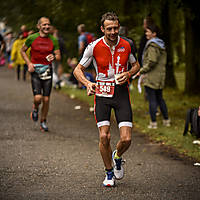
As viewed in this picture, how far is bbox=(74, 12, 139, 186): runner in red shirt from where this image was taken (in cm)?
609

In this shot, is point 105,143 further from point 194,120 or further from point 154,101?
point 154,101

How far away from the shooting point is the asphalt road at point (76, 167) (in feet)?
19.4

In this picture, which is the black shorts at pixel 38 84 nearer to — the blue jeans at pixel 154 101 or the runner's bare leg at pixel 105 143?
the blue jeans at pixel 154 101

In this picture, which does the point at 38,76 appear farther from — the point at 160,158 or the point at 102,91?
the point at 102,91

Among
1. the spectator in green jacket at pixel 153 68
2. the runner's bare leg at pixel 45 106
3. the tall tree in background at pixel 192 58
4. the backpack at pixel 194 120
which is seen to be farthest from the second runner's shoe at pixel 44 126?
the tall tree in background at pixel 192 58

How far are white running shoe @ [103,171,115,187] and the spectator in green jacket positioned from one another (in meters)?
4.32

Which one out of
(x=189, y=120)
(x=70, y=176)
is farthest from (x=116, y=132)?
(x=70, y=176)

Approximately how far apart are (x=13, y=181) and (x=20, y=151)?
6.29 feet

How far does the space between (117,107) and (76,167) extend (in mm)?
1405

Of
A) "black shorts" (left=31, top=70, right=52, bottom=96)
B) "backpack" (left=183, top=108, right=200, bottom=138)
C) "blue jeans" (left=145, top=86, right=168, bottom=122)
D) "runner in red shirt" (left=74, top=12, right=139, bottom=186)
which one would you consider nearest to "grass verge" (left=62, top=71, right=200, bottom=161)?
"backpack" (left=183, top=108, right=200, bottom=138)

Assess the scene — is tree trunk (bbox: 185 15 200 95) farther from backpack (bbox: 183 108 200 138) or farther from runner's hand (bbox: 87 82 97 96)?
runner's hand (bbox: 87 82 97 96)

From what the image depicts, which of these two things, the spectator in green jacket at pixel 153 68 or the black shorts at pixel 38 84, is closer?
the black shorts at pixel 38 84

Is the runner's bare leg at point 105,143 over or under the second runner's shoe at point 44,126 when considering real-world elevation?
over

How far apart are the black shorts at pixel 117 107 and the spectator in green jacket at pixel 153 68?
4.14m
